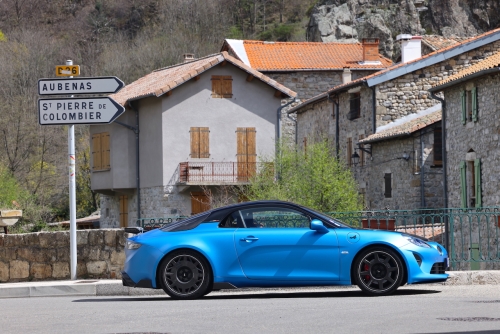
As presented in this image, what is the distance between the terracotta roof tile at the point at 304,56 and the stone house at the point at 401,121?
36.5 feet

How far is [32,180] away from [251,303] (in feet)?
149

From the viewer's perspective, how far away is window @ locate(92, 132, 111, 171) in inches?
1704

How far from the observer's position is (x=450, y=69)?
37156 millimetres

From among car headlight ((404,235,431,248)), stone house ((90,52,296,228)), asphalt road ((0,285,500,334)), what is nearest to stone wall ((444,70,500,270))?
stone house ((90,52,296,228))

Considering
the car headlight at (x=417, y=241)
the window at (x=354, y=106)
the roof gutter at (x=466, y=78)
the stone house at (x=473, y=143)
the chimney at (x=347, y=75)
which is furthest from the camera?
the chimney at (x=347, y=75)

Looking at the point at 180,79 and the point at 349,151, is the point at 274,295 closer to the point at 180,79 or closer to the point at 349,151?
the point at 180,79

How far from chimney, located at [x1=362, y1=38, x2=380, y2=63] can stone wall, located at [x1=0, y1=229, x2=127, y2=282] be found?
3904 centimetres

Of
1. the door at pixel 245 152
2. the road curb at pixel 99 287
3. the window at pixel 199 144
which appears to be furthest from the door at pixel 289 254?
the window at pixel 199 144

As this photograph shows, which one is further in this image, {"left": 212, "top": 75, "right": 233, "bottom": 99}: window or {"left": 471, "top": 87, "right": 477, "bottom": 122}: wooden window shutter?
{"left": 212, "top": 75, "right": 233, "bottom": 99}: window

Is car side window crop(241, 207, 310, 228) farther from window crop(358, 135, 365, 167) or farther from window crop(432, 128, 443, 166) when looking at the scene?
window crop(358, 135, 365, 167)

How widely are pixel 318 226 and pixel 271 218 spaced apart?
6.21 feet

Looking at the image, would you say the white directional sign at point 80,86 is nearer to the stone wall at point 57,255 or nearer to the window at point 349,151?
the stone wall at point 57,255

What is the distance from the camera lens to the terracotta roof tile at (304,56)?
174 feet

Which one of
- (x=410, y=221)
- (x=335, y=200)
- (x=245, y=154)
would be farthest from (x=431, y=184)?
(x=410, y=221)
